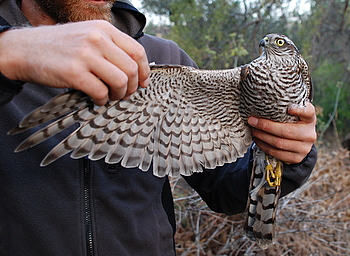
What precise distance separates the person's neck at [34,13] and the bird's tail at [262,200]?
1758mm

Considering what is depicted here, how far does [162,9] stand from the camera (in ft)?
31.3

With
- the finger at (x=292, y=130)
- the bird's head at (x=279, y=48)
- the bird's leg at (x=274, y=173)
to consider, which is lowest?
the bird's leg at (x=274, y=173)

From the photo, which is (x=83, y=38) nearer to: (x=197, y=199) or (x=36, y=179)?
(x=36, y=179)

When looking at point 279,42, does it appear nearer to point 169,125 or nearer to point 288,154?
point 288,154

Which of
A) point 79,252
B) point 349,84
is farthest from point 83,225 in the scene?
point 349,84

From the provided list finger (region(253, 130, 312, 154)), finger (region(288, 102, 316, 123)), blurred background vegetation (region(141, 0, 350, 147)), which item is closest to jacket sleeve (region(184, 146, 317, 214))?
finger (region(253, 130, 312, 154))

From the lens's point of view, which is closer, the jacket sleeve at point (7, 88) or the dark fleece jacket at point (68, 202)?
the jacket sleeve at point (7, 88)

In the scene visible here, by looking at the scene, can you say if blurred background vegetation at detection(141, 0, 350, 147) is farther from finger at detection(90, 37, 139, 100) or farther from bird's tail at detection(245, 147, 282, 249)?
finger at detection(90, 37, 139, 100)

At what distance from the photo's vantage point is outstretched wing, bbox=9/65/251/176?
1.54m

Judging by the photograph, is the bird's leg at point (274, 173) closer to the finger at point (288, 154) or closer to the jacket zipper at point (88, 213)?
the finger at point (288, 154)

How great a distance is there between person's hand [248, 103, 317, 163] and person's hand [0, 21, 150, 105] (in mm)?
1113

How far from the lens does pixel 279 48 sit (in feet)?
6.78

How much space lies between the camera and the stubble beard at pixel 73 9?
1893 millimetres

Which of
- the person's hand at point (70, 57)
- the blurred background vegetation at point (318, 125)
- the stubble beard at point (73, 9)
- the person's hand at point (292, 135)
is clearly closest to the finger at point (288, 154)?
the person's hand at point (292, 135)
